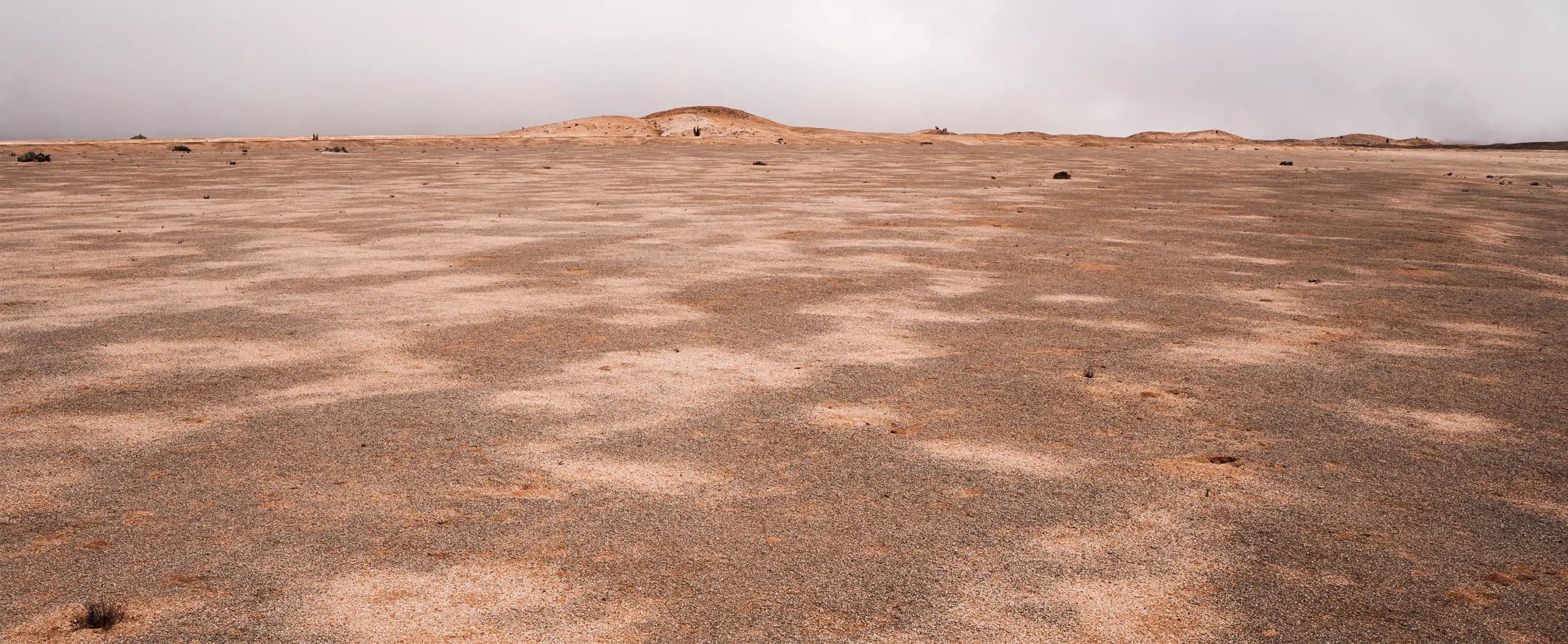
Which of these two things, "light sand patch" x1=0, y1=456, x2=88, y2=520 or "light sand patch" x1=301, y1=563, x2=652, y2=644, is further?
"light sand patch" x1=0, y1=456, x2=88, y2=520

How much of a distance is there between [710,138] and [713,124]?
43.5 ft

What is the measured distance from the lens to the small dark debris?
2.67 metres

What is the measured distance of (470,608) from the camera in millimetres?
2791

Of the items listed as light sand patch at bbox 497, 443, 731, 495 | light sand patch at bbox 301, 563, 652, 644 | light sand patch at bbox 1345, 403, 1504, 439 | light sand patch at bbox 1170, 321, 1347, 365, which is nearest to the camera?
light sand patch at bbox 301, 563, 652, 644

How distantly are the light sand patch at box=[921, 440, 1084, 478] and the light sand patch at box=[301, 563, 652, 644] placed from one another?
1479 mm

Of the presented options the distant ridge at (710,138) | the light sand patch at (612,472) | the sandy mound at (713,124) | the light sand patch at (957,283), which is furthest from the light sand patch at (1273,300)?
the sandy mound at (713,124)

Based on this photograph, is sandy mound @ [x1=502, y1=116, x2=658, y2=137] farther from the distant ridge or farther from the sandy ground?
the sandy ground

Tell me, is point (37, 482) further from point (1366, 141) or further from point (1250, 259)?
point (1366, 141)

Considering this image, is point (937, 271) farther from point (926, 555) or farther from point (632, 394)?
point (926, 555)

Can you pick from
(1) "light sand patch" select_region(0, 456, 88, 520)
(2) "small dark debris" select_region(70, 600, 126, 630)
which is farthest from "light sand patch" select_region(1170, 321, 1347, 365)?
(1) "light sand patch" select_region(0, 456, 88, 520)

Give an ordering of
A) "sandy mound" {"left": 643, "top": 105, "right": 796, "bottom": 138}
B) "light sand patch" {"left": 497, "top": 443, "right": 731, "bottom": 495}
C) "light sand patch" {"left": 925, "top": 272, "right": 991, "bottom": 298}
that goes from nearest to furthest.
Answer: "light sand patch" {"left": 497, "top": 443, "right": 731, "bottom": 495} < "light sand patch" {"left": 925, "top": 272, "right": 991, "bottom": 298} < "sandy mound" {"left": 643, "top": 105, "right": 796, "bottom": 138}

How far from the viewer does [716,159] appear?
91.1ft

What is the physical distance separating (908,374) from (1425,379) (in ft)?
7.38

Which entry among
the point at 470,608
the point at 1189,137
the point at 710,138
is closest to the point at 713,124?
the point at 710,138
